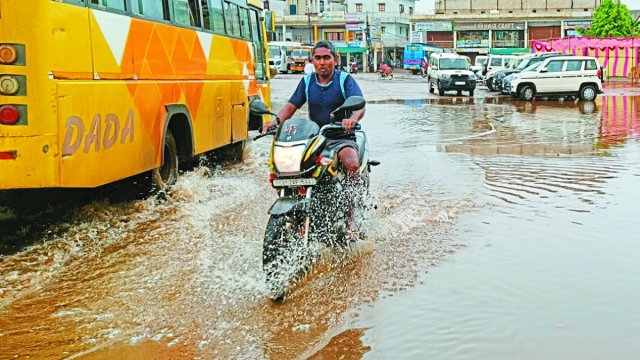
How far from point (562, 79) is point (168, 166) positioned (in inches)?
826

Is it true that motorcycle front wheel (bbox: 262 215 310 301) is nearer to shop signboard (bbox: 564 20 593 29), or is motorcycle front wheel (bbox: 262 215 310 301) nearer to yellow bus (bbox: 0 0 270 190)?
yellow bus (bbox: 0 0 270 190)

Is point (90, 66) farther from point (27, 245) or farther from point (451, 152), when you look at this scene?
point (451, 152)

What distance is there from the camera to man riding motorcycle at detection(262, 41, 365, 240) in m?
5.55

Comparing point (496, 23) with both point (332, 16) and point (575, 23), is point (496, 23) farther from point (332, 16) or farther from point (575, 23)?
point (332, 16)

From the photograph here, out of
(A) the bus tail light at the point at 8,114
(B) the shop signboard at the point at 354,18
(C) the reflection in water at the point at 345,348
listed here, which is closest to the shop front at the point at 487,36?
(B) the shop signboard at the point at 354,18

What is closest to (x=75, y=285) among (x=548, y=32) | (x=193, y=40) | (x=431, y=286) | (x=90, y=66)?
(x=90, y=66)

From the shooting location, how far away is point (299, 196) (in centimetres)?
488

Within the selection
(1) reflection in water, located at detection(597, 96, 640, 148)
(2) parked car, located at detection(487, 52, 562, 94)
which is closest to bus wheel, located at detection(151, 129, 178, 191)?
(1) reflection in water, located at detection(597, 96, 640, 148)

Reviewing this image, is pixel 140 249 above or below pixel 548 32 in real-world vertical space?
below

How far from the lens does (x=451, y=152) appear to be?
40.3 feet

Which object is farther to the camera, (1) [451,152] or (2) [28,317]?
(1) [451,152]

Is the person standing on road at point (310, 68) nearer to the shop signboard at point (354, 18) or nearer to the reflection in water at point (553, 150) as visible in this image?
the reflection in water at point (553, 150)

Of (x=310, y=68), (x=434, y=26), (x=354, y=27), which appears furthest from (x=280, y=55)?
(x=310, y=68)

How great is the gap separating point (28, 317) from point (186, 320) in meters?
1.02
